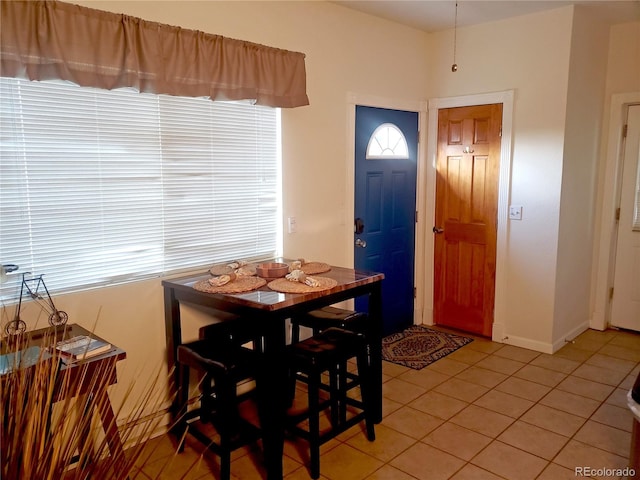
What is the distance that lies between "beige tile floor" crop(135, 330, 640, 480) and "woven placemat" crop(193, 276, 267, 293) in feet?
2.70

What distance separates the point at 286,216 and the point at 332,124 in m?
0.79

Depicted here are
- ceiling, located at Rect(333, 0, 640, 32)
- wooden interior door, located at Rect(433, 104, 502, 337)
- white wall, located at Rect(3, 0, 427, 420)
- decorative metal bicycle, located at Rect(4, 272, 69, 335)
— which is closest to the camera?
decorative metal bicycle, located at Rect(4, 272, 69, 335)

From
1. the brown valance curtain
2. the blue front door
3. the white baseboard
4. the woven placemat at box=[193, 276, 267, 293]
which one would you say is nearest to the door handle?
the blue front door

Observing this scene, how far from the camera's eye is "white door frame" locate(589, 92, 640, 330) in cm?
427

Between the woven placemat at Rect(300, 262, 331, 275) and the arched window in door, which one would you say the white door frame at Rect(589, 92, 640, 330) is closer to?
the arched window in door

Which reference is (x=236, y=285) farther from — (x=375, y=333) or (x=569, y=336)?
(x=569, y=336)

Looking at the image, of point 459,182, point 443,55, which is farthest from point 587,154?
point 443,55

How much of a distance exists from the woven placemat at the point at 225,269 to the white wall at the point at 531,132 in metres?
2.28

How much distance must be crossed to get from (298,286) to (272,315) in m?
0.33

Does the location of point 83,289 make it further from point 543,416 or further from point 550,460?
point 543,416

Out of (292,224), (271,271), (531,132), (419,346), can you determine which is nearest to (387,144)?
(531,132)

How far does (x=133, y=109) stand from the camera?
8.45ft

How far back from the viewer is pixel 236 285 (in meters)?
2.57

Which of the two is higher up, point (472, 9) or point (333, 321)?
point (472, 9)
